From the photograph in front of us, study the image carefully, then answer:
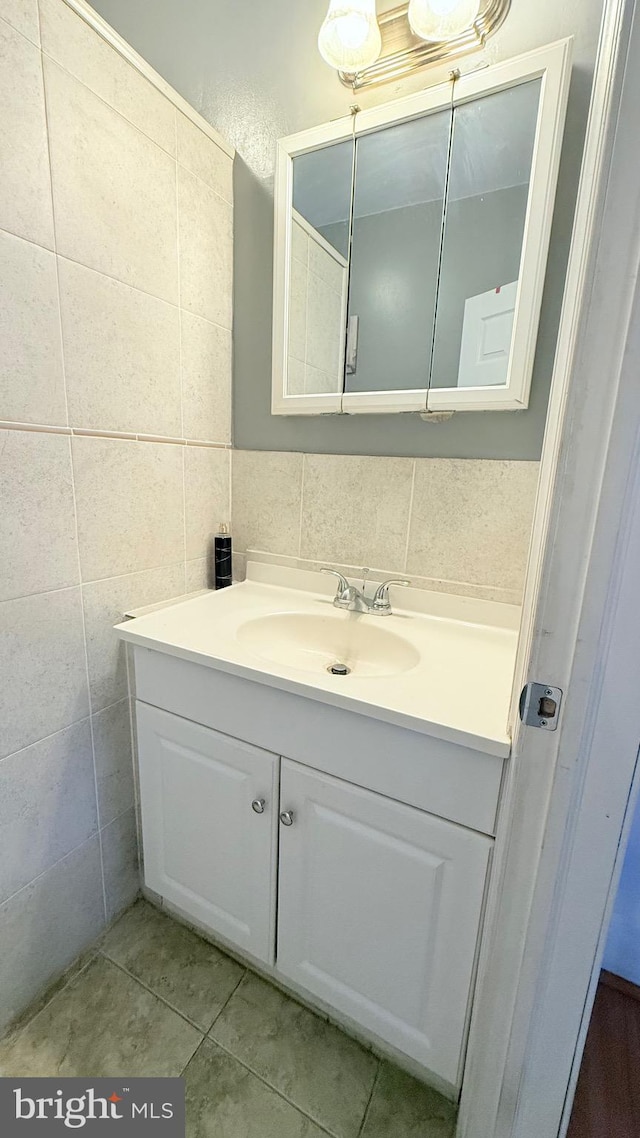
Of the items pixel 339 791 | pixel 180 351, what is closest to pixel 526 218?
pixel 180 351

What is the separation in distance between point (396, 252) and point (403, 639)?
2.94ft

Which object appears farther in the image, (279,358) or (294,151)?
(279,358)

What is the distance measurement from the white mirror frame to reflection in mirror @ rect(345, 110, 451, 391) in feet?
0.10

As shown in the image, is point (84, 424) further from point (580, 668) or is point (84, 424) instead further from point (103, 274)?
point (580, 668)

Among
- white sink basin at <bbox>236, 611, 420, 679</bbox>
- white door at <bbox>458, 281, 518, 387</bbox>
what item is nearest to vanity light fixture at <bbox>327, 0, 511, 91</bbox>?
white door at <bbox>458, 281, 518, 387</bbox>

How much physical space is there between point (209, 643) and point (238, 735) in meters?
0.19

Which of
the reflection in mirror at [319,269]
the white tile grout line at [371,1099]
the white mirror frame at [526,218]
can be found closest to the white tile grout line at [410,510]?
the white mirror frame at [526,218]

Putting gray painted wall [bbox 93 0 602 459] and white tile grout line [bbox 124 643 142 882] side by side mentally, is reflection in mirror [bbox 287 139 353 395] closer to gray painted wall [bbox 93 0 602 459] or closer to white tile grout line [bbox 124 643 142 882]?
gray painted wall [bbox 93 0 602 459]

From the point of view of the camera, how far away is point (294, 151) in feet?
3.56

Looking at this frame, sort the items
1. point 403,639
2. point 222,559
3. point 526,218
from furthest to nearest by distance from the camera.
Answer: point 222,559
point 403,639
point 526,218

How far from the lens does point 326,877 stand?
2.75 feet

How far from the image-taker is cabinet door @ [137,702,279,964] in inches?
35.4

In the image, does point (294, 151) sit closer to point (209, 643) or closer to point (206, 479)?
point (206, 479)

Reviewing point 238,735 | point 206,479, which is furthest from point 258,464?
point 238,735
